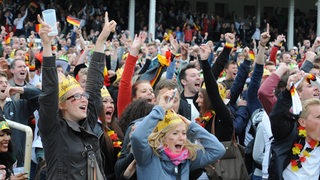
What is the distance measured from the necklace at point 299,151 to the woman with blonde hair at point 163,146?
2.70ft

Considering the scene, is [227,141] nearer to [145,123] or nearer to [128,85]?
[128,85]

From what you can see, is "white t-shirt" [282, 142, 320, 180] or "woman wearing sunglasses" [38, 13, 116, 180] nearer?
"woman wearing sunglasses" [38, 13, 116, 180]

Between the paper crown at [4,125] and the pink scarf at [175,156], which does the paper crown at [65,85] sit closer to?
the paper crown at [4,125]

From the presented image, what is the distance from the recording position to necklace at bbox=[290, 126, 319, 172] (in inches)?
202

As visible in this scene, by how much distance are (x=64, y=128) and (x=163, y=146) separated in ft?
2.34

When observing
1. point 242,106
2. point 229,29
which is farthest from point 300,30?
point 242,106

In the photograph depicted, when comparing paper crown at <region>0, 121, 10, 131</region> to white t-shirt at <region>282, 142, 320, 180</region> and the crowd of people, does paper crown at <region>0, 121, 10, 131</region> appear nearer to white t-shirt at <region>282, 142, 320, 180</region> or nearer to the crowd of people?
the crowd of people

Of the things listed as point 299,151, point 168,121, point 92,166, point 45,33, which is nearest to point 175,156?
point 168,121

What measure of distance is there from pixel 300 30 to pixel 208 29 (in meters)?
6.74

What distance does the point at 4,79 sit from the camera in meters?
5.95

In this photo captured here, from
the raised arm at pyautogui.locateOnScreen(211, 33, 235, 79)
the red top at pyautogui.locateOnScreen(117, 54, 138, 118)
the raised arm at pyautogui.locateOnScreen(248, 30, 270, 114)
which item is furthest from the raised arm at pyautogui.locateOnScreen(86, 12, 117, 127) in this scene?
the raised arm at pyautogui.locateOnScreen(211, 33, 235, 79)

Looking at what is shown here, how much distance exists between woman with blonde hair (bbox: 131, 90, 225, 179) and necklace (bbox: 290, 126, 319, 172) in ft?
2.70

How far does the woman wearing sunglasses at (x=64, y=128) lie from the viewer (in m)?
4.34

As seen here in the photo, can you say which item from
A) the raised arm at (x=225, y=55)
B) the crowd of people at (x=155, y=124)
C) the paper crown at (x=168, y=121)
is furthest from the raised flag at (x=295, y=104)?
the raised arm at (x=225, y=55)
